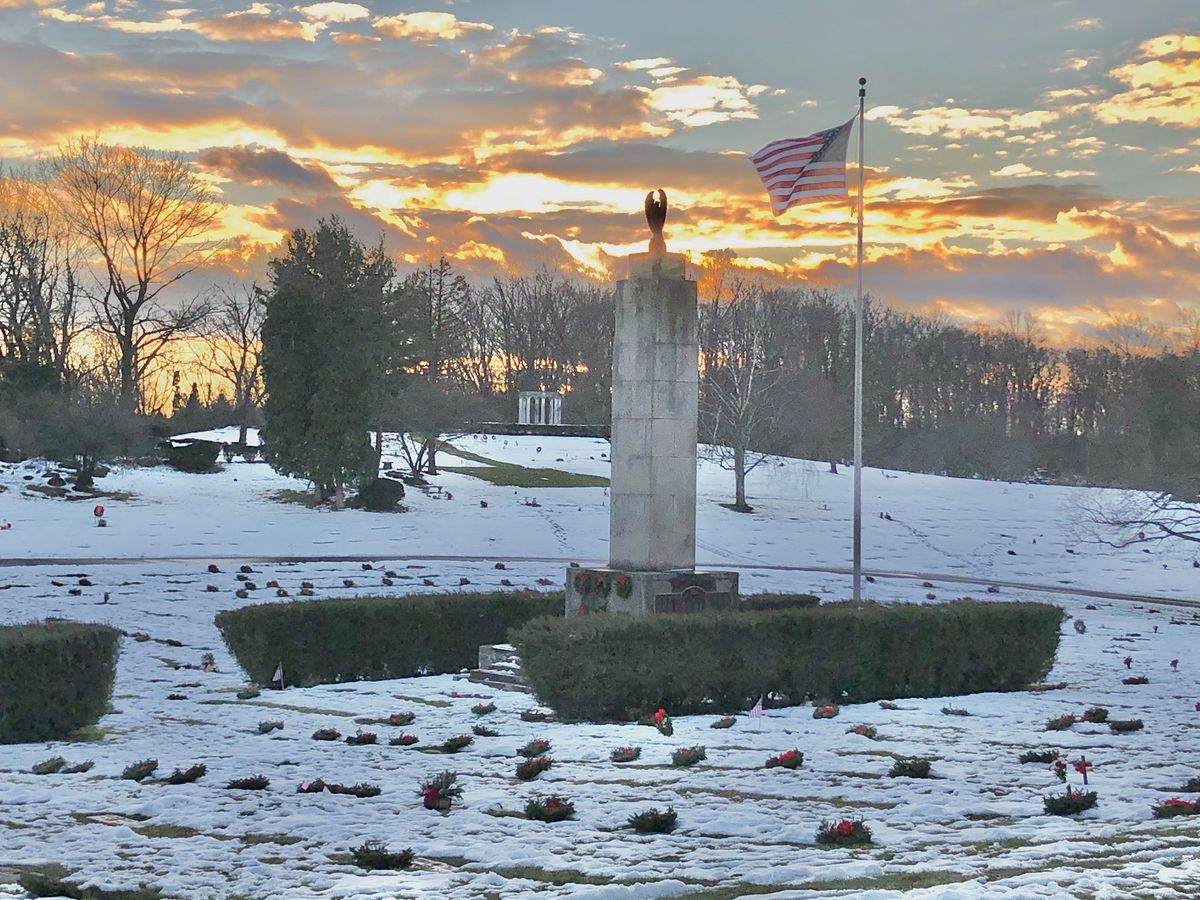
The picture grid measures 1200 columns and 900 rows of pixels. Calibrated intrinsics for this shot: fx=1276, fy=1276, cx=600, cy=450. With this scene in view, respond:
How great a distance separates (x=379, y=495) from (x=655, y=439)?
3100cm

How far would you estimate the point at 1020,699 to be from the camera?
1574 cm

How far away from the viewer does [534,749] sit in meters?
11.7

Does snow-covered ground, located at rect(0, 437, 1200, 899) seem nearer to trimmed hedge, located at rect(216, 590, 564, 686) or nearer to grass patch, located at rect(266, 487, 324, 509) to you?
trimmed hedge, located at rect(216, 590, 564, 686)

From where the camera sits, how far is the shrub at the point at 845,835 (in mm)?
8492

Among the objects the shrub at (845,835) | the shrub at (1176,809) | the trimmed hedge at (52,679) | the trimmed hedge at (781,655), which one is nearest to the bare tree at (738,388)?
the trimmed hedge at (781,655)

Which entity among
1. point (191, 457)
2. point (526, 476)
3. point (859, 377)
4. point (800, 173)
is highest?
point (800, 173)

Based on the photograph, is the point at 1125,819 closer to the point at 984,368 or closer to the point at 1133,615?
the point at 1133,615

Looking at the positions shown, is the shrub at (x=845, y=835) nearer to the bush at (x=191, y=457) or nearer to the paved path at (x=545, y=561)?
the paved path at (x=545, y=561)

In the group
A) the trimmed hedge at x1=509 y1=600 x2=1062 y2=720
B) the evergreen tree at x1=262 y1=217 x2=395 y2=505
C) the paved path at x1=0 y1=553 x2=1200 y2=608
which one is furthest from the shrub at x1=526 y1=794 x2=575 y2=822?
the evergreen tree at x1=262 y1=217 x2=395 y2=505

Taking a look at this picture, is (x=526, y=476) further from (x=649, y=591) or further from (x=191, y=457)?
(x=649, y=591)

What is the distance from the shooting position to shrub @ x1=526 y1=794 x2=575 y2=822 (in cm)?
932

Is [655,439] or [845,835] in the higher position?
[655,439]

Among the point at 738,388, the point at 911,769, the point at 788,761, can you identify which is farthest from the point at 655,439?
the point at 738,388

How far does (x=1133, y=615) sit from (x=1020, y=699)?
15538 mm
